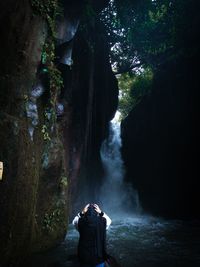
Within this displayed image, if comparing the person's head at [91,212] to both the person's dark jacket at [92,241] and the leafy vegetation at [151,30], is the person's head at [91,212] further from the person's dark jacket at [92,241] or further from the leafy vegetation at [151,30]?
the leafy vegetation at [151,30]

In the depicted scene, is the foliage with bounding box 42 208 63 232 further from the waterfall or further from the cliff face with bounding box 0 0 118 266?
the waterfall

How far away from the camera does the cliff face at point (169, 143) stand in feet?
51.8

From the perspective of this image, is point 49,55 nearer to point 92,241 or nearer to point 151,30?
point 92,241

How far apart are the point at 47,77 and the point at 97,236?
5111 mm

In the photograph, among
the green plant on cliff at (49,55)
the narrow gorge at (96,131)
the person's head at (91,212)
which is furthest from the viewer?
the green plant on cliff at (49,55)

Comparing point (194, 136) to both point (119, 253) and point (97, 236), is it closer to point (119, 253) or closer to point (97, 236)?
point (119, 253)

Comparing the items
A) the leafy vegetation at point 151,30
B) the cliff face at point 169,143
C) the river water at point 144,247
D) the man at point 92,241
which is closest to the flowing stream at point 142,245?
the river water at point 144,247

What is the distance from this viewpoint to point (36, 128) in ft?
24.4

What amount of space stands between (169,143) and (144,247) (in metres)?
8.62

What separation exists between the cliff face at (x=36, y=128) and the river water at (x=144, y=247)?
0.59 meters

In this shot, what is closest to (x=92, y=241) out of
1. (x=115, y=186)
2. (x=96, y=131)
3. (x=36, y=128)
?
(x=36, y=128)

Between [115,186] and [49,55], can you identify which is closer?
[49,55]

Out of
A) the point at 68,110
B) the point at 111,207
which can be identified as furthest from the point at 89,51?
the point at 111,207

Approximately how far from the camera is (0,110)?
5859 millimetres
